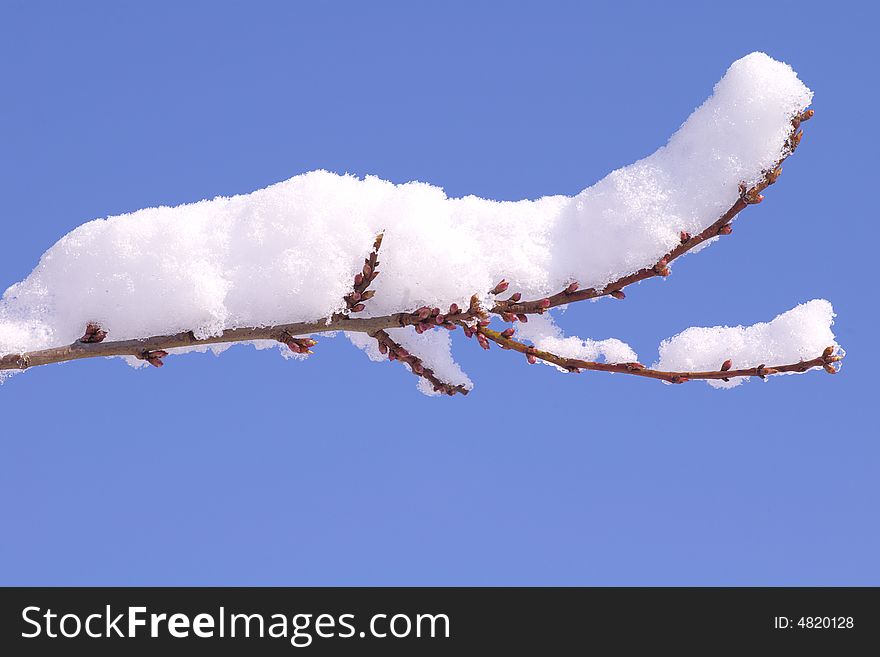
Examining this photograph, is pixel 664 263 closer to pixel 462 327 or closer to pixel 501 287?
pixel 501 287

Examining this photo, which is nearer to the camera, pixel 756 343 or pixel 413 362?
pixel 756 343

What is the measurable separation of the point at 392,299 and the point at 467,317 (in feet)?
0.90

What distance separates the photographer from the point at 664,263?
278 centimetres

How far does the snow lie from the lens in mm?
2727

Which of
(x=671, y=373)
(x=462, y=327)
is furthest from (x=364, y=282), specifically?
(x=671, y=373)

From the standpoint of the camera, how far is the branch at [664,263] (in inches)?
107

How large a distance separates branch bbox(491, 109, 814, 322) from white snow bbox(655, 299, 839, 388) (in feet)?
1.14

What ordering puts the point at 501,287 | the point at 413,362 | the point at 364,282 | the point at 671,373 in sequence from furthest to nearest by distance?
the point at 413,362
the point at 671,373
the point at 501,287
the point at 364,282

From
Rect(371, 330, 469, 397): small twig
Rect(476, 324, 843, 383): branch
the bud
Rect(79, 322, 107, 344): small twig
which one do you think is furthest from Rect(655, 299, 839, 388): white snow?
Rect(79, 322, 107, 344): small twig

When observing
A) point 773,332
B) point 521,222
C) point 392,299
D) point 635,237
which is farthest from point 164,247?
point 773,332

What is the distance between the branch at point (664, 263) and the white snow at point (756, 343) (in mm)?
347

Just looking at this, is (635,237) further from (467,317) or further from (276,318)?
(276,318)

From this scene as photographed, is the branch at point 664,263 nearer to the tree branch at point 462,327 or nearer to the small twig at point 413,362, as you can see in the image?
the tree branch at point 462,327

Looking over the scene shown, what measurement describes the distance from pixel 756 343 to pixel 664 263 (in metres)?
0.52
